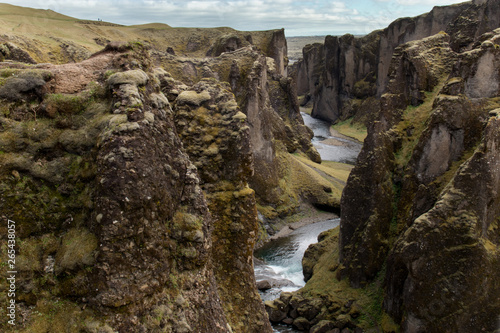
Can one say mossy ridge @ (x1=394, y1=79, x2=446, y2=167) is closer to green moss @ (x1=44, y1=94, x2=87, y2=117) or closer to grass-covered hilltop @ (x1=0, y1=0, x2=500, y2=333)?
grass-covered hilltop @ (x1=0, y1=0, x2=500, y2=333)

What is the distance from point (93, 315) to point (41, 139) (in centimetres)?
495

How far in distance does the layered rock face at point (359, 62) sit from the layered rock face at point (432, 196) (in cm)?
6275

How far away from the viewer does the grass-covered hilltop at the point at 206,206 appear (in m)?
9.92

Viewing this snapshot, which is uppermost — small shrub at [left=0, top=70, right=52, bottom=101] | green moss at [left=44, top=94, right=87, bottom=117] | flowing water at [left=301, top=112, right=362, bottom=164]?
small shrub at [left=0, top=70, right=52, bottom=101]

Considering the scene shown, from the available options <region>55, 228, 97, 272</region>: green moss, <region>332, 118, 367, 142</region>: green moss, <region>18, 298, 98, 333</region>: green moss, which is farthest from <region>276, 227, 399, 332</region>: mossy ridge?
<region>332, 118, 367, 142</region>: green moss

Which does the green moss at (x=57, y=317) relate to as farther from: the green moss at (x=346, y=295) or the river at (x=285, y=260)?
the river at (x=285, y=260)

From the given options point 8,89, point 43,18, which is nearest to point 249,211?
point 8,89

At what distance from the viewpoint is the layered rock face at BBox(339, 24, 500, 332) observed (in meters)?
21.1

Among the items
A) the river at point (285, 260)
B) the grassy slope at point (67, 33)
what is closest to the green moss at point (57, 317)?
the river at point (285, 260)

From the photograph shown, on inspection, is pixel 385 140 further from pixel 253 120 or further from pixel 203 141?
pixel 253 120

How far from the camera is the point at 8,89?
1086 cm

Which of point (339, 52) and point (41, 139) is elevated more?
point (339, 52)

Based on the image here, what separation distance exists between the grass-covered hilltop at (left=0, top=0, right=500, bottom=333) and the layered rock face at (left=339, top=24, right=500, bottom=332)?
0.10 meters

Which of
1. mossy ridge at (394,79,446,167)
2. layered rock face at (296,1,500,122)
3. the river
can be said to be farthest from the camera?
layered rock face at (296,1,500,122)
